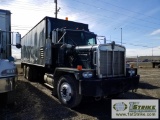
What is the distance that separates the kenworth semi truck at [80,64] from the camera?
235 inches

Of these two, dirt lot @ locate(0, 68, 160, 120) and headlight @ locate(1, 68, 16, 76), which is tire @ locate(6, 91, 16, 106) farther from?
headlight @ locate(1, 68, 16, 76)

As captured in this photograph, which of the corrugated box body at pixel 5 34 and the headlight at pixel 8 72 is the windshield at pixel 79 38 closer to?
the corrugated box body at pixel 5 34

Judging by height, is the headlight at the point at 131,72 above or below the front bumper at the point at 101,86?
above

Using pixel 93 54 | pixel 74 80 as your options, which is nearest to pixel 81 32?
pixel 93 54

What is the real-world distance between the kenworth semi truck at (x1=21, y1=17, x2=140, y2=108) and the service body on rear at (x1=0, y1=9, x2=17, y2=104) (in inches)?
63.2

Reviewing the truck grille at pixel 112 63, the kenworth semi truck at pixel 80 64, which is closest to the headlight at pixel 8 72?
the kenworth semi truck at pixel 80 64

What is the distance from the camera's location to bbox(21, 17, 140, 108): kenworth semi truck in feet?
19.6

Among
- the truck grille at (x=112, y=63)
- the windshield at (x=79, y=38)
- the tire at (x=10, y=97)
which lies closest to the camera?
the tire at (x=10, y=97)

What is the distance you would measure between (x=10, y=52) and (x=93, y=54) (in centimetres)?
338

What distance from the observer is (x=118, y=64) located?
273 inches

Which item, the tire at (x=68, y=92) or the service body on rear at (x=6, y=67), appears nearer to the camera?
the service body on rear at (x=6, y=67)

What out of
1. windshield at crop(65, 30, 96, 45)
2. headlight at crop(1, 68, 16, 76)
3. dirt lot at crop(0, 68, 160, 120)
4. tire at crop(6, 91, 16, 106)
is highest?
windshield at crop(65, 30, 96, 45)

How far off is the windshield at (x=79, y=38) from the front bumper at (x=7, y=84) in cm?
295

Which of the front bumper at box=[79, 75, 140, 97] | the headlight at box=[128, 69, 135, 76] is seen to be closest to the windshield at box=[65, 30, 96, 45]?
the headlight at box=[128, 69, 135, 76]
